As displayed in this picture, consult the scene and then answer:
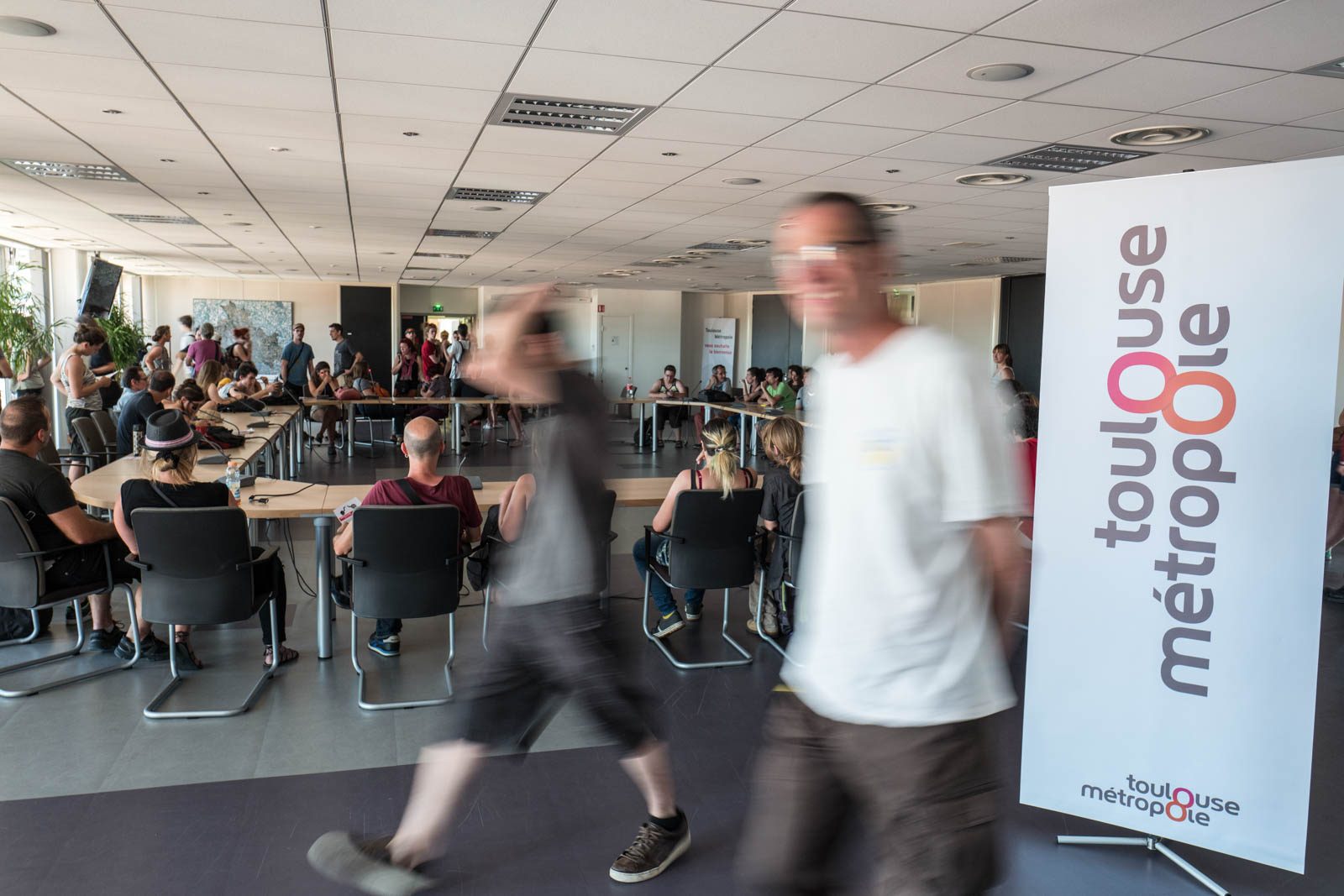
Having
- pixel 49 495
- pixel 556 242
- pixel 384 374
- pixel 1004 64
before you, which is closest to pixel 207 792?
pixel 49 495

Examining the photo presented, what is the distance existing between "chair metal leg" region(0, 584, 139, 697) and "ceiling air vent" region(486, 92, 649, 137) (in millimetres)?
3070

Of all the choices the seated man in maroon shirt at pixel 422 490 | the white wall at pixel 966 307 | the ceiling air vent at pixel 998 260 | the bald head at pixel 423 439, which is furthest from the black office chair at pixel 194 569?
the white wall at pixel 966 307

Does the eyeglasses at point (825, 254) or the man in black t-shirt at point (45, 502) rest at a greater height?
the eyeglasses at point (825, 254)

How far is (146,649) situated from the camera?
13.3 feet

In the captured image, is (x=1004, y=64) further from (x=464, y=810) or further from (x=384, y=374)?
(x=384, y=374)

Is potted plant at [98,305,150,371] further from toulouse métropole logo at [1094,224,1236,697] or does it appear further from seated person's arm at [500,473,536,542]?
toulouse métropole logo at [1094,224,1236,697]

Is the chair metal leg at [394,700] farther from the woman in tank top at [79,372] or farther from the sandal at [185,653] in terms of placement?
the woman in tank top at [79,372]

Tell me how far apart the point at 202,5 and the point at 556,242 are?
26.2 feet

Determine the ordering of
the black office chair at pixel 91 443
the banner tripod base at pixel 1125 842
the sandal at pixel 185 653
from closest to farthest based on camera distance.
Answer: the banner tripod base at pixel 1125 842 → the sandal at pixel 185 653 → the black office chair at pixel 91 443

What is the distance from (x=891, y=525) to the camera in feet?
4.35

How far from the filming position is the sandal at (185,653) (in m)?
3.92

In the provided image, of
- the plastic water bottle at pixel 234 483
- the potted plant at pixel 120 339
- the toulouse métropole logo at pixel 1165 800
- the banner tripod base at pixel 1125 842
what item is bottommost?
the banner tripod base at pixel 1125 842

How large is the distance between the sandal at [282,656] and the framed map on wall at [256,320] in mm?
17293

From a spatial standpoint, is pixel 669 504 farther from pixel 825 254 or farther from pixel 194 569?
pixel 825 254
